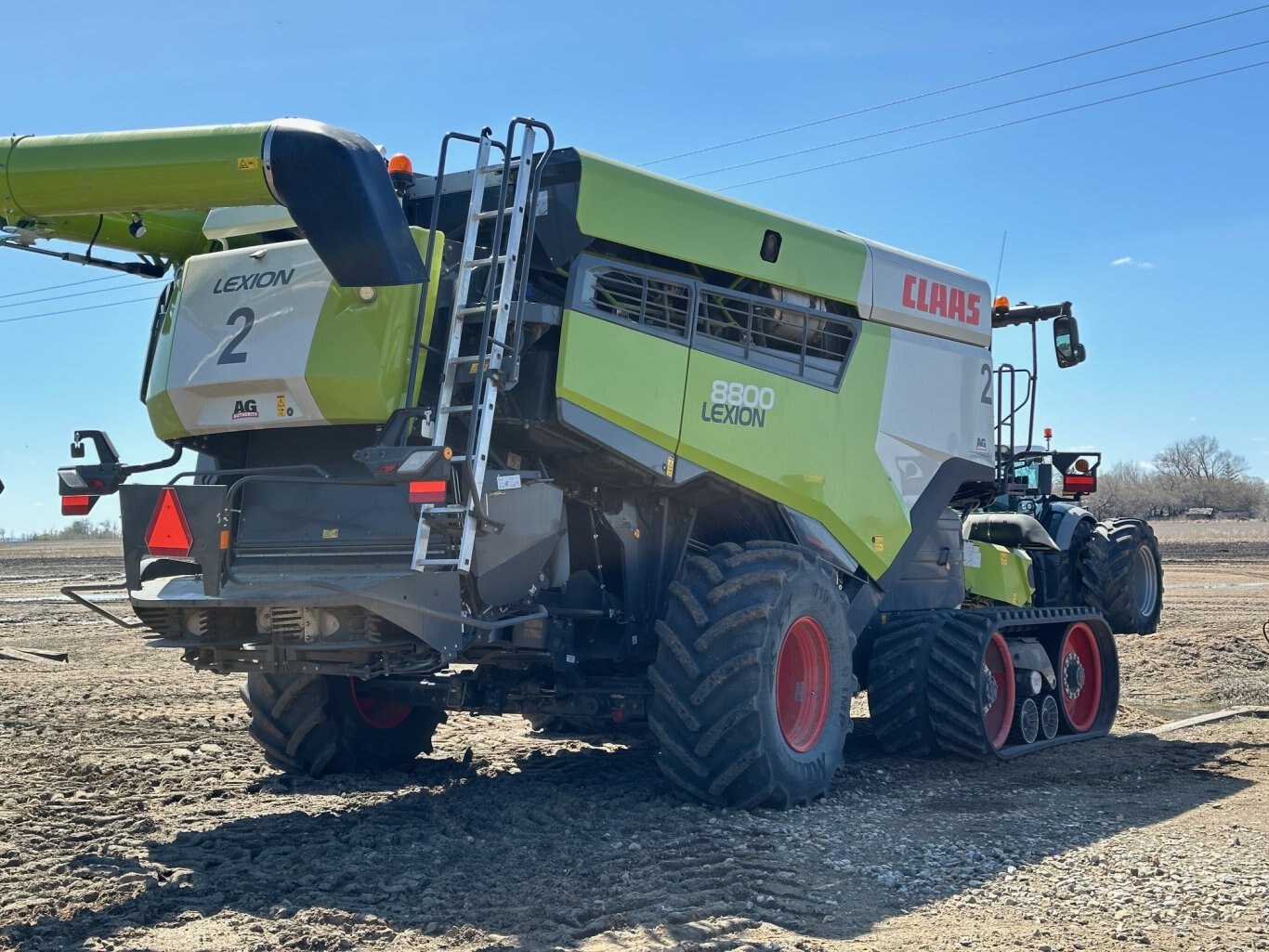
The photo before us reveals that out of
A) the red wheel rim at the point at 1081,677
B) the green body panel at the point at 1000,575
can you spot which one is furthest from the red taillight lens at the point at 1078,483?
the red wheel rim at the point at 1081,677

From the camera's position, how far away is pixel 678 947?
466 centimetres

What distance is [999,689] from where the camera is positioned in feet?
30.4

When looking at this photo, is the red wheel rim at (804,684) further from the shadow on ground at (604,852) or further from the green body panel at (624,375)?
the green body panel at (624,375)

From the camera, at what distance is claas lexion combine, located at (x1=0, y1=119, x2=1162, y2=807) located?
6016 mm

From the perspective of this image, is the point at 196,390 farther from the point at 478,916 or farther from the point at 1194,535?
the point at 1194,535

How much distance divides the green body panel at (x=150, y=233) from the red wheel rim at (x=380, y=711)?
2822mm

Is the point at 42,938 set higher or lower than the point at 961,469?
lower

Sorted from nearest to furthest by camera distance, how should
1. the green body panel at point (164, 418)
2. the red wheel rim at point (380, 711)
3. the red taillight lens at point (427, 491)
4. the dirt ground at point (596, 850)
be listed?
the dirt ground at point (596, 850)
the red taillight lens at point (427, 491)
the green body panel at point (164, 418)
the red wheel rim at point (380, 711)

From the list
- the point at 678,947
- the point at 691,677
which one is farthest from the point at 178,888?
the point at 691,677

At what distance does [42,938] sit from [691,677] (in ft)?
10.4

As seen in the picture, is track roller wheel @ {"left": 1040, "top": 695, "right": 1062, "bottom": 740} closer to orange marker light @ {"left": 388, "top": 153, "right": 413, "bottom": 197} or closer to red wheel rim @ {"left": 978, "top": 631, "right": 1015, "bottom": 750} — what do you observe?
red wheel rim @ {"left": 978, "top": 631, "right": 1015, "bottom": 750}

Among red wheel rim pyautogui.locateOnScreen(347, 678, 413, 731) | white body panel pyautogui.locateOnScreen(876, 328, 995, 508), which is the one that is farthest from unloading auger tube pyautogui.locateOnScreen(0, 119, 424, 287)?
white body panel pyautogui.locateOnScreen(876, 328, 995, 508)

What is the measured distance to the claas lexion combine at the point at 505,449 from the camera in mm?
6016

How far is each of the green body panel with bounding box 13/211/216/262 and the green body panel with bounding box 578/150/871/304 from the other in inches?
81.4
